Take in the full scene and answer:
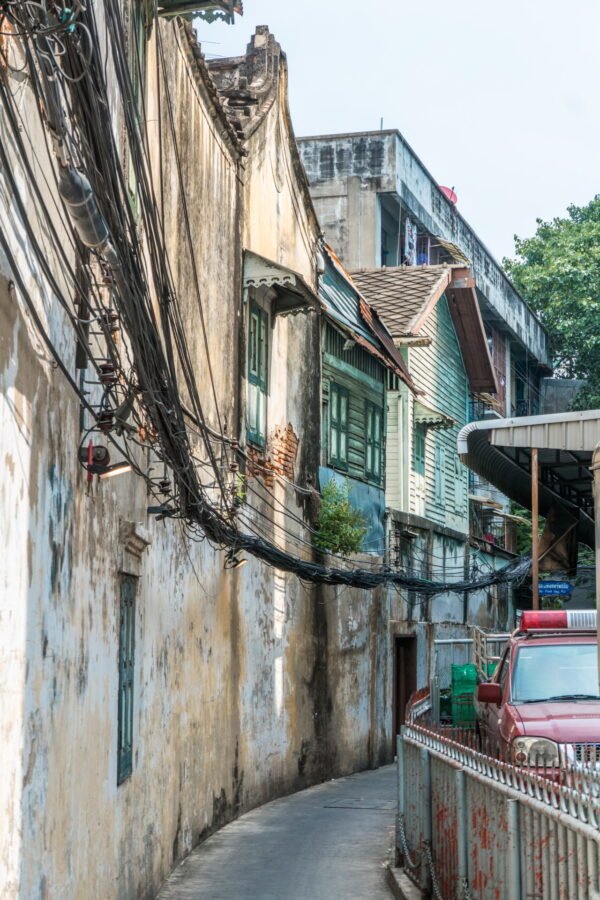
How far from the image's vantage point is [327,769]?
65.5 feet

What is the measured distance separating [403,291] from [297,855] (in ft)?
58.7

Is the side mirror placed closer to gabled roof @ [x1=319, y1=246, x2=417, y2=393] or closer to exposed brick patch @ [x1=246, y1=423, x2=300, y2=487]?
exposed brick patch @ [x1=246, y1=423, x2=300, y2=487]

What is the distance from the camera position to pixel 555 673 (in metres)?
12.5

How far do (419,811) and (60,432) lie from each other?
186 inches

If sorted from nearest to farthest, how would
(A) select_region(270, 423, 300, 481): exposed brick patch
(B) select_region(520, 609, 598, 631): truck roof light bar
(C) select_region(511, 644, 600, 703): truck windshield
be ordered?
(C) select_region(511, 644, 600, 703): truck windshield → (B) select_region(520, 609, 598, 631): truck roof light bar → (A) select_region(270, 423, 300, 481): exposed brick patch

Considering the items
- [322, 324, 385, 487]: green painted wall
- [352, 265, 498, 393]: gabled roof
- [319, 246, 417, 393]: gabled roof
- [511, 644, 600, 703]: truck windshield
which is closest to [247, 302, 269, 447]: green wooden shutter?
[319, 246, 417, 393]: gabled roof

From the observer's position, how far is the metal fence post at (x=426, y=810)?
1005cm

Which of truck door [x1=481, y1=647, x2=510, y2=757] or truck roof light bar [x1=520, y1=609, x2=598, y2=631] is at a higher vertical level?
truck roof light bar [x1=520, y1=609, x2=598, y2=631]

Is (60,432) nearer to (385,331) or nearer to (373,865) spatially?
(373,865)

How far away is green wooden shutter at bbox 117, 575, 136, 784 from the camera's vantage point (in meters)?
9.91

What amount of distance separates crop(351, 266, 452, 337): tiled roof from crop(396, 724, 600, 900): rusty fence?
1688 centimetres

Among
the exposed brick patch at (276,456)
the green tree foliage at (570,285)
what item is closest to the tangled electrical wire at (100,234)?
the exposed brick patch at (276,456)

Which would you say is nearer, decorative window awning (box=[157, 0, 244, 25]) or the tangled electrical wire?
the tangled electrical wire

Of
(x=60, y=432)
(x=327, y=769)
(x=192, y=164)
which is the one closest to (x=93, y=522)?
(x=60, y=432)
